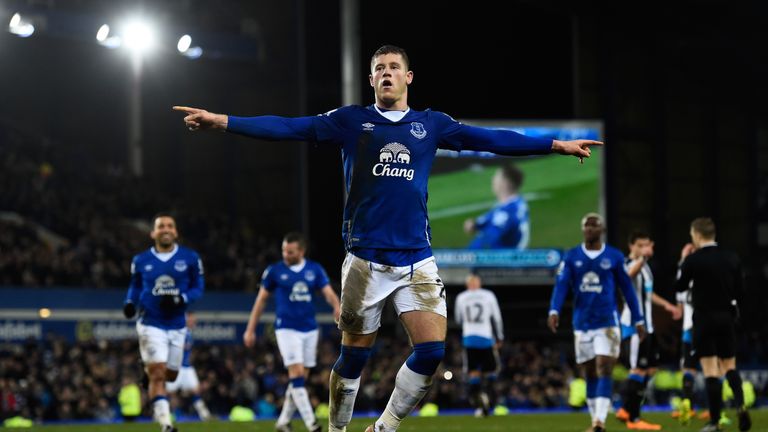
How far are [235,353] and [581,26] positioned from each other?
17697 mm

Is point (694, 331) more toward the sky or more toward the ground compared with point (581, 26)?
more toward the ground

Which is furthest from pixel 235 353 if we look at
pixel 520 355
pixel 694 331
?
pixel 694 331

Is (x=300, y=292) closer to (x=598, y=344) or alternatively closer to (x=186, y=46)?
(x=598, y=344)

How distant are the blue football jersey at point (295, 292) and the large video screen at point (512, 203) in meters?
19.7

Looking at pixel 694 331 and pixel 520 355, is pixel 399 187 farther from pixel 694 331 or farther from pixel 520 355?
pixel 520 355

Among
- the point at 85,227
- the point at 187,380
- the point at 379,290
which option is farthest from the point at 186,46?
the point at 379,290

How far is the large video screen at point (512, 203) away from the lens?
3569 centimetres

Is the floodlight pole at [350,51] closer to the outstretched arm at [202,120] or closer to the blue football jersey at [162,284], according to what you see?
the blue football jersey at [162,284]

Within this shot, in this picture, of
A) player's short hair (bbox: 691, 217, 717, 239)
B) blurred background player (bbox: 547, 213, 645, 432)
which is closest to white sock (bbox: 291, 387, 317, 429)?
blurred background player (bbox: 547, 213, 645, 432)

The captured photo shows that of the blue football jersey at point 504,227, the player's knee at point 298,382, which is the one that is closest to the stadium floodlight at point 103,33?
the blue football jersey at point 504,227

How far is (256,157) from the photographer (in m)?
43.3

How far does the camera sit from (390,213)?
28.1 feet

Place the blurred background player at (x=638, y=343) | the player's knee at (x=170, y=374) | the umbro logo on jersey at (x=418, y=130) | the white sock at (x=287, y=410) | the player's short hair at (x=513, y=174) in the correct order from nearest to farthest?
the umbro logo on jersey at (x=418, y=130) < the player's knee at (x=170, y=374) < the white sock at (x=287, y=410) < the blurred background player at (x=638, y=343) < the player's short hair at (x=513, y=174)

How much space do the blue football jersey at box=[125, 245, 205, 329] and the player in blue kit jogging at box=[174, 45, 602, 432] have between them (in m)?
5.74
